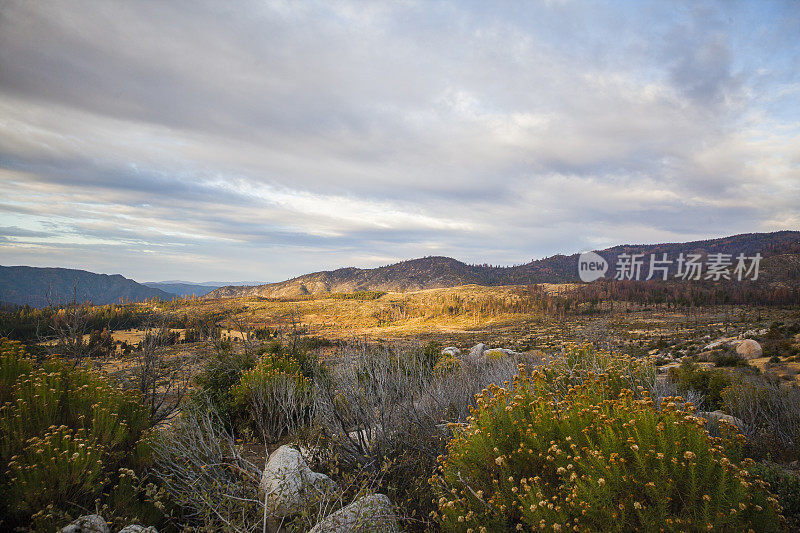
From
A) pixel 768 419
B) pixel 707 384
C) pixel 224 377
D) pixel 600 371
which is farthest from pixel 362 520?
pixel 707 384

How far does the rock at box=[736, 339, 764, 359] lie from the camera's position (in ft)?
66.7

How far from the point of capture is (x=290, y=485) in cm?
375

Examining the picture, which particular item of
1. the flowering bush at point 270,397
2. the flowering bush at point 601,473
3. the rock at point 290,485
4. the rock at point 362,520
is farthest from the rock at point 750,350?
the rock at point 290,485

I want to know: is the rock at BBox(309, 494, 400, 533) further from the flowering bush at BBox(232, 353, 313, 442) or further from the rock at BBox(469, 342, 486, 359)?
the rock at BBox(469, 342, 486, 359)

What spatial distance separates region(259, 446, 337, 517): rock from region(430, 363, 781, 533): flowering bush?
1299 mm

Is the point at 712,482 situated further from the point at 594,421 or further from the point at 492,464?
the point at 492,464

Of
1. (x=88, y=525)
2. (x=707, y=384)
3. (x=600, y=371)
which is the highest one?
(x=600, y=371)

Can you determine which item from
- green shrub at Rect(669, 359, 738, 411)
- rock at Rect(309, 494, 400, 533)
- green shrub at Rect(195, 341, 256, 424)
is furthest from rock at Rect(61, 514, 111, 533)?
green shrub at Rect(669, 359, 738, 411)

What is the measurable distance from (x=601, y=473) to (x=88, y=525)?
165 inches

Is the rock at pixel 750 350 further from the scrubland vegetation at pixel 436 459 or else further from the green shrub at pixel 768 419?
the scrubland vegetation at pixel 436 459

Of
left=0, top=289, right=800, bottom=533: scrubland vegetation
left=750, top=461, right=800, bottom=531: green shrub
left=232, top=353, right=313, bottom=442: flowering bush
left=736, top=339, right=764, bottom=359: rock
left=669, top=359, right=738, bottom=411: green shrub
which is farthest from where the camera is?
left=736, top=339, right=764, bottom=359: rock

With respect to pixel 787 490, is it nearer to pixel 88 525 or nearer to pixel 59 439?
pixel 88 525

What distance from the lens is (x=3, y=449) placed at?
10.6ft

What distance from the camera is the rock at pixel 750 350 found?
20328 millimetres
